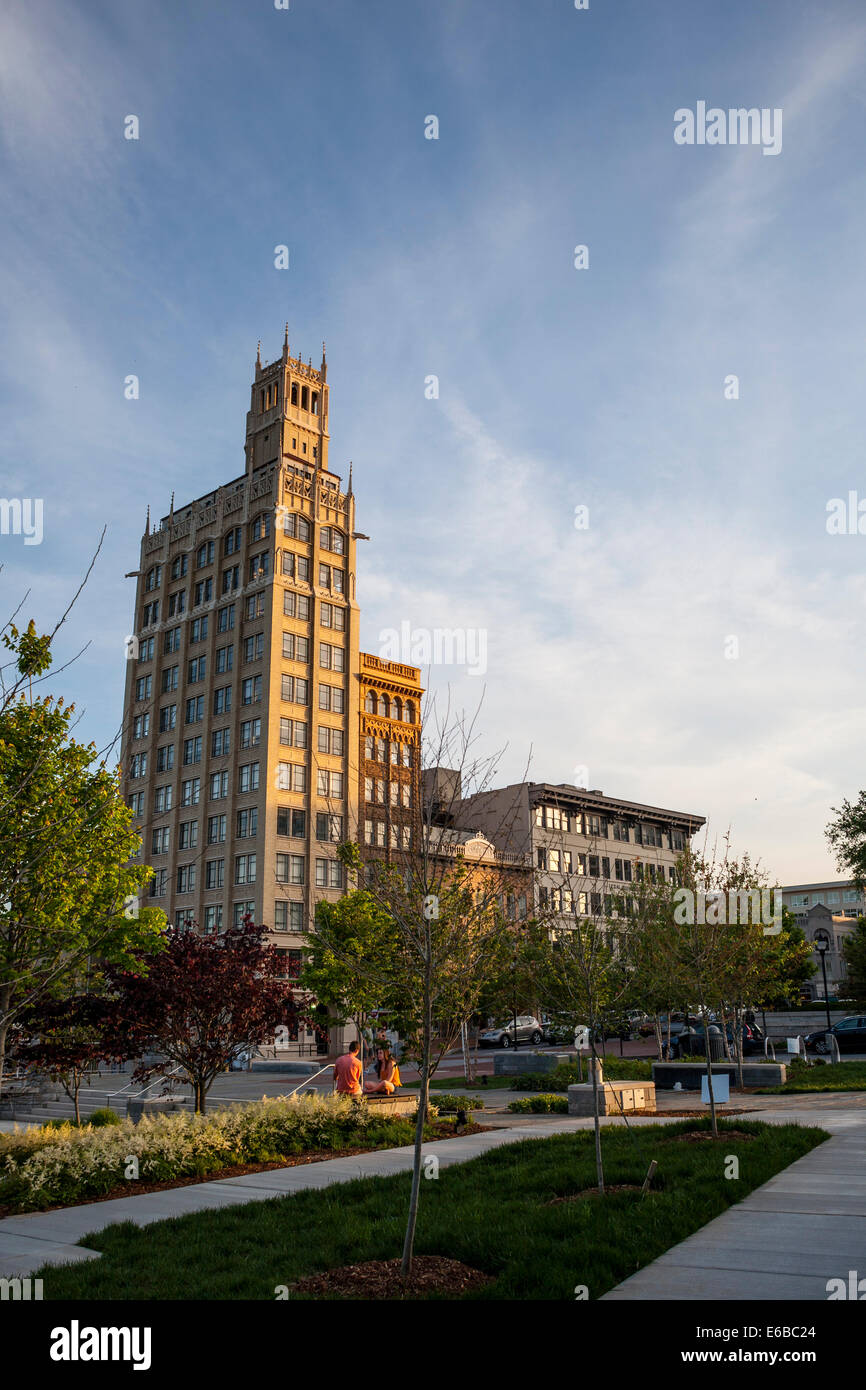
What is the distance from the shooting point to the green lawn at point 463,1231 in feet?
24.7

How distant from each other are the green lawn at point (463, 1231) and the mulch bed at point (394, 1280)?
200mm

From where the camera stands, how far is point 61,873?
1358 cm

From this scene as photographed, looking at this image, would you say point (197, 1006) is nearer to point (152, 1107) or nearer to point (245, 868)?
point (152, 1107)

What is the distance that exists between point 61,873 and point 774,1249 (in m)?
9.55

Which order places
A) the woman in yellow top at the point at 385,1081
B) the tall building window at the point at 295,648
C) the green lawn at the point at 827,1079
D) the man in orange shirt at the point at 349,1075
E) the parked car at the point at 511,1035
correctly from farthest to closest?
the tall building window at the point at 295,648
the parked car at the point at 511,1035
the green lawn at the point at 827,1079
the woman in yellow top at the point at 385,1081
the man in orange shirt at the point at 349,1075

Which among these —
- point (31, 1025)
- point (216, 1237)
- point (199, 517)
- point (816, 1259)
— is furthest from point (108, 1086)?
point (199, 517)

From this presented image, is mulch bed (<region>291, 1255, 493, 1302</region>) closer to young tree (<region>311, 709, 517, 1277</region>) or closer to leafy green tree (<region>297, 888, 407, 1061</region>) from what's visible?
young tree (<region>311, 709, 517, 1277</region>)

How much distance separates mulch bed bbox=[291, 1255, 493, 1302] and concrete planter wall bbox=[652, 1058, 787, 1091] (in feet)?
65.2

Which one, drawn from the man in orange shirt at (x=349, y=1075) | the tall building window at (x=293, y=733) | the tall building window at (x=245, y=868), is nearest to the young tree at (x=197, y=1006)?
the man in orange shirt at (x=349, y=1075)

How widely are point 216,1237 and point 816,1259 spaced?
16.7 feet

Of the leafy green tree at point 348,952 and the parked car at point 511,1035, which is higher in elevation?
the leafy green tree at point 348,952

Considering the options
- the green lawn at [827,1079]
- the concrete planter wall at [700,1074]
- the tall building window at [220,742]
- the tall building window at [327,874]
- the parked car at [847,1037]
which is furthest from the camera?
the tall building window at [220,742]

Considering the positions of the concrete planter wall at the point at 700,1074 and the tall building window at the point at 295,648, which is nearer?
the concrete planter wall at the point at 700,1074

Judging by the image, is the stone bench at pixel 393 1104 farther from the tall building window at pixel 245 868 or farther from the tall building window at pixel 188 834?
the tall building window at pixel 188 834
